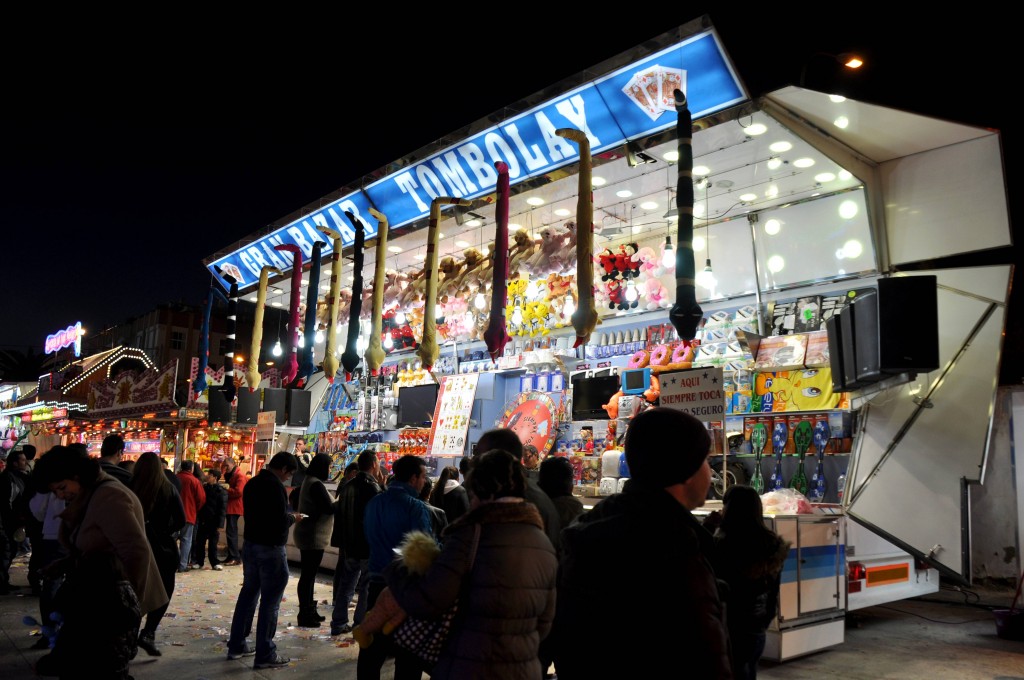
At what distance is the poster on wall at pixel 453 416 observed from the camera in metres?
13.5

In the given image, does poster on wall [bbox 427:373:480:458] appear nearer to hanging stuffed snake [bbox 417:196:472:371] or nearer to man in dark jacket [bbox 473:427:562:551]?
hanging stuffed snake [bbox 417:196:472:371]

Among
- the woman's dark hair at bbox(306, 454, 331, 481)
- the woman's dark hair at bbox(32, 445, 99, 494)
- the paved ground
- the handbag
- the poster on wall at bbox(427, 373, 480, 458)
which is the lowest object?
the paved ground

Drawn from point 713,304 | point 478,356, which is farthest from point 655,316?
point 478,356

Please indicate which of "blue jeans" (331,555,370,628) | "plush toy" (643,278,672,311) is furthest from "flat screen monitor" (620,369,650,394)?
"blue jeans" (331,555,370,628)

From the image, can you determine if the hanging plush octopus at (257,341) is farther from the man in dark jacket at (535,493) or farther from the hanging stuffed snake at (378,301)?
the man in dark jacket at (535,493)

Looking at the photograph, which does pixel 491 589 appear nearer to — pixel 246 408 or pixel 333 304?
pixel 333 304

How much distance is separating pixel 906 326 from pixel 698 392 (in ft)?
7.64

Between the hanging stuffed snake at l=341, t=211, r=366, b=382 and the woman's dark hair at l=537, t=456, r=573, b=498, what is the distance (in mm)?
5667

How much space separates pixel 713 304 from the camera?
11.3m

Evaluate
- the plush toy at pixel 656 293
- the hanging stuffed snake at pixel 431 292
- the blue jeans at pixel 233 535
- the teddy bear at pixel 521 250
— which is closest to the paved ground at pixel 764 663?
the blue jeans at pixel 233 535

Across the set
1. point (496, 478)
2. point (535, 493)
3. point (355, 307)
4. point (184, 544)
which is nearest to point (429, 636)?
point (496, 478)

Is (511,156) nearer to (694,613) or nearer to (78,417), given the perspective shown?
(694,613)

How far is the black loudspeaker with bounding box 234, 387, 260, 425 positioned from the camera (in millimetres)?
15336

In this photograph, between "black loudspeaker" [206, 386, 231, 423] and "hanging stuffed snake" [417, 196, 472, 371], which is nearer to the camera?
"hanging stuffed snake" [417, 196, 472, 371]
